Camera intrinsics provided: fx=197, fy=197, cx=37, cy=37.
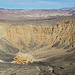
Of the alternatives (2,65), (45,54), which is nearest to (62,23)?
(45,54)

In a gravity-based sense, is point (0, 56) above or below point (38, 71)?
below

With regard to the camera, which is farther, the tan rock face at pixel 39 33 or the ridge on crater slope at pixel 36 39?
the tan rock face at pixel 39 33

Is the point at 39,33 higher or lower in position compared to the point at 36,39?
higher

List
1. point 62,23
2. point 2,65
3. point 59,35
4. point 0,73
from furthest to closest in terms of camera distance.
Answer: point 62,23 < point 59,35 < point 2,65 < point 0,73

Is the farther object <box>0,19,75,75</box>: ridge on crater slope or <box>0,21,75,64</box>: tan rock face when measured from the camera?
<box>0,21,75,64</box>: tan rock face

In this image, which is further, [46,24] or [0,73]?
[46,24]

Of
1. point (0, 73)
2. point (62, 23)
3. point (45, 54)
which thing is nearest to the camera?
point (0, 73)

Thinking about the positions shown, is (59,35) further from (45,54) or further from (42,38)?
(45,54)

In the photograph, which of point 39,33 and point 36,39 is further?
point 39,33
